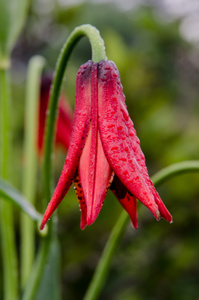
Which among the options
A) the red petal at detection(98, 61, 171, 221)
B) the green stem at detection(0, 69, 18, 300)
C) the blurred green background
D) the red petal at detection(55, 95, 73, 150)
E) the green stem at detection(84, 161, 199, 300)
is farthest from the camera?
the blurred green background

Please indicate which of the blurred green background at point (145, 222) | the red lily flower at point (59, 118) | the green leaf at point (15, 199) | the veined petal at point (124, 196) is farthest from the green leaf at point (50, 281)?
the blurred green background at point (145, 222)

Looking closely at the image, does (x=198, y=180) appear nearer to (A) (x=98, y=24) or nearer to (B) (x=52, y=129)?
(B) (x=52, y=129)

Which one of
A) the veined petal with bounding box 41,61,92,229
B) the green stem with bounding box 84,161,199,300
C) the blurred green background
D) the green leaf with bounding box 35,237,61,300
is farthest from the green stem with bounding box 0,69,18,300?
the blurred green background

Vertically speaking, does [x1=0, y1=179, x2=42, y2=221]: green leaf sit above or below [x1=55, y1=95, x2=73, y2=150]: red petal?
below

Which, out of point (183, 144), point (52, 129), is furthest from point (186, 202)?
point (52, 129)

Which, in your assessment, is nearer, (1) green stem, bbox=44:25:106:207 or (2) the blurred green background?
(1) green stem, bbox=44:25:106:207

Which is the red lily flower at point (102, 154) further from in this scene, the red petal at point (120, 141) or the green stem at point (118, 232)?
the green stem at point (118, 232)

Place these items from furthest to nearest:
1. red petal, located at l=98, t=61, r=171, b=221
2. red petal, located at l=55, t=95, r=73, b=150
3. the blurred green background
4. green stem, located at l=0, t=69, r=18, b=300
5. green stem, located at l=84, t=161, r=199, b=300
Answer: the blurred green background, red petal, located at l=55, t=95, r=73, b=150, green stem, located at l=0, t=69, r=18, b=300, green stem, located at l=84, t=161, r=199, b=300, red petal, located at l=98, t=61, r=171, b=221

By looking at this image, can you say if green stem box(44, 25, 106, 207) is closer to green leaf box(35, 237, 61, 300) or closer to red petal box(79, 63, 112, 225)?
red petal box(79, 63, 112, 225)
